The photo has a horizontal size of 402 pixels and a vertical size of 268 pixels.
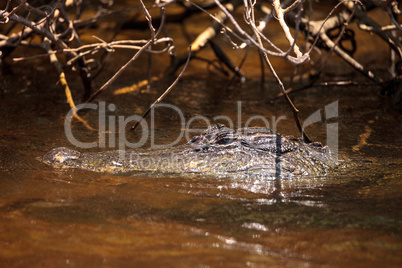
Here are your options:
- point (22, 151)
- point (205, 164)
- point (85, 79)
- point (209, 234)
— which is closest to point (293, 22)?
point (85, 79)

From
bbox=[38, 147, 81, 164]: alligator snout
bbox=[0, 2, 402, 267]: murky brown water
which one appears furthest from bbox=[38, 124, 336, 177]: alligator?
bbox=[0, 2, 402, 267]: murky brown water

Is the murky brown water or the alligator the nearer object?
the murky brown water

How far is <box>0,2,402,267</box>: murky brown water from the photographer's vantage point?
2756mm

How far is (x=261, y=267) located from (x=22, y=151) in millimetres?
2793

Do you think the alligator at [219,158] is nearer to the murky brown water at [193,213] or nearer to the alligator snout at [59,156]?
the alligator snout at [59,156]

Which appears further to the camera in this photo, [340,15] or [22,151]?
[340,15]

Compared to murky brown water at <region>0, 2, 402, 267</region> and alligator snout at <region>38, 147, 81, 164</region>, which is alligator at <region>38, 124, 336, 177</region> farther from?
murky brown water at <region>0, 2, 402, 267</region>

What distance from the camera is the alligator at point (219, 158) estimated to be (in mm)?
4141

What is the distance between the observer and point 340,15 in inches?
307

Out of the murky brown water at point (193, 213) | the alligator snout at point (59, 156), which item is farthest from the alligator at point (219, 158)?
the murky brown water at point (193, 213)

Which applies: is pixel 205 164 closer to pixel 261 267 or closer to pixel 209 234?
pixel 209 234

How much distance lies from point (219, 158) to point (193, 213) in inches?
36.5

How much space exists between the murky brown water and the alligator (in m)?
0.11

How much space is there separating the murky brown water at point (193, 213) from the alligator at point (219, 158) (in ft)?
0.37
